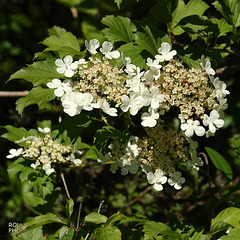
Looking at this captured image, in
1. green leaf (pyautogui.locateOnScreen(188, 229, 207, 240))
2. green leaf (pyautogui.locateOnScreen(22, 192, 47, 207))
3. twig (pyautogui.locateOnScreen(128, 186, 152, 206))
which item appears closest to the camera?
green leaf (pyautogui.locateOnScreen(188, 229, 207, 240))

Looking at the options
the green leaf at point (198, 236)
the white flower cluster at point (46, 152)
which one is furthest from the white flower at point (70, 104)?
the green leaf at point (198, 236)

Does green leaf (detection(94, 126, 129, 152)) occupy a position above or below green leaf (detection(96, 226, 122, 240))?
above

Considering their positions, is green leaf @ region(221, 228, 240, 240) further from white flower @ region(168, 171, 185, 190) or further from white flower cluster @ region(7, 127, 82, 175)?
white flower cluster @ region(7, 127, 82, 175)

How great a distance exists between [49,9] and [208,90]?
346 cm

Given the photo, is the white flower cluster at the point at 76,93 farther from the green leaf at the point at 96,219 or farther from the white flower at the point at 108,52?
the green leaf at the point at 96,219

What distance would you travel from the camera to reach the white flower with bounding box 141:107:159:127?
5.23 ft

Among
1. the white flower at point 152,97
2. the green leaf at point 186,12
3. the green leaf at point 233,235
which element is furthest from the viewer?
the green leaf at point 186,12

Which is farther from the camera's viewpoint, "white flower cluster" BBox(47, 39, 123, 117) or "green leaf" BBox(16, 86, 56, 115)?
"green leaf" BBox(16, 86, 56, 115)

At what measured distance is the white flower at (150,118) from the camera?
159 centimetres

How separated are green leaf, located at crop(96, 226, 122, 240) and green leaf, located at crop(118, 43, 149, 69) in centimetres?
76

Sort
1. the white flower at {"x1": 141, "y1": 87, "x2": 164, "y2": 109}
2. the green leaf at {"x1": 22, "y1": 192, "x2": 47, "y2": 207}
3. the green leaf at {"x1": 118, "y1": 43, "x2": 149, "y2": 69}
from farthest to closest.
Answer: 1. the green leaf at {"x1": 22, "y1": 192, "x2": 47, "y2": 207}
2. the green leaf at {"x1": 118, "y1": 43, "x2": 149, "y2": 69}
3. the white flower at {"x1": 141, "y1": 87, "x2": 164, "y2": 109}

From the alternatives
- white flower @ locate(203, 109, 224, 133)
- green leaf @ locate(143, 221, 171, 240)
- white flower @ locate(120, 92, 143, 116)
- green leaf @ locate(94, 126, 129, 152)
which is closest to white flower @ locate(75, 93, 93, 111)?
white flower @ locate(120, 92, 143, 116)

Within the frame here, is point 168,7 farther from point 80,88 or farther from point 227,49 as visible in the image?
point 80,88

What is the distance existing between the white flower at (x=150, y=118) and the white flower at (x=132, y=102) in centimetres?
5
